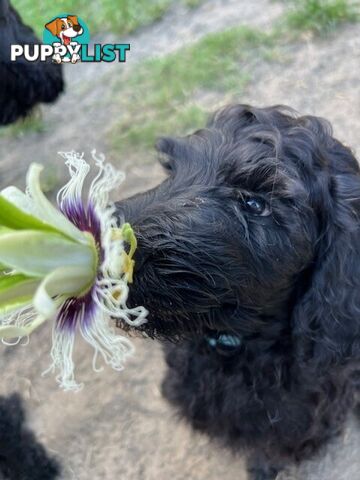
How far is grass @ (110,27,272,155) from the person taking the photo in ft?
11.9

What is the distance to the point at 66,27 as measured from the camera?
4277mm

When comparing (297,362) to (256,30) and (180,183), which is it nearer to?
(180,183)

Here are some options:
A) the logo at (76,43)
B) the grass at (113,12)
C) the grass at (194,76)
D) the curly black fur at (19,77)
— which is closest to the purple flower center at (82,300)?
the curly black fur at (19,77)

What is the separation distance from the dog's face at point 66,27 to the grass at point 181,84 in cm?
60

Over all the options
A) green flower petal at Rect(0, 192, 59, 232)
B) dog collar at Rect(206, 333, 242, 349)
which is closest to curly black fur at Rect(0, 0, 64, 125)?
dog collar at Rect(206, 333, 242, 349)

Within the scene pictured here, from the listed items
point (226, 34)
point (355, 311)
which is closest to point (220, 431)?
point (355, 311)

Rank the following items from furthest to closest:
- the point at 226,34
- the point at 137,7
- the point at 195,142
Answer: the point at 137,7 → the point at 226,34 → the point at 195,142

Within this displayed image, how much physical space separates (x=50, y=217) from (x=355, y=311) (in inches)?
39.9

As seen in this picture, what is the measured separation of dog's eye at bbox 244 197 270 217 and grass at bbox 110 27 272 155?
208 cm

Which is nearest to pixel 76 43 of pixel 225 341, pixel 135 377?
pixel 135 377

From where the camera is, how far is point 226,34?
3.88m

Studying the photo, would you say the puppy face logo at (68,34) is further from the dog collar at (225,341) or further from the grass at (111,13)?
the dog collar at (225,341)

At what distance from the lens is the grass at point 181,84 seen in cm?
362

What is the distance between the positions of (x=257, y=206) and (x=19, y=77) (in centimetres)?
197
